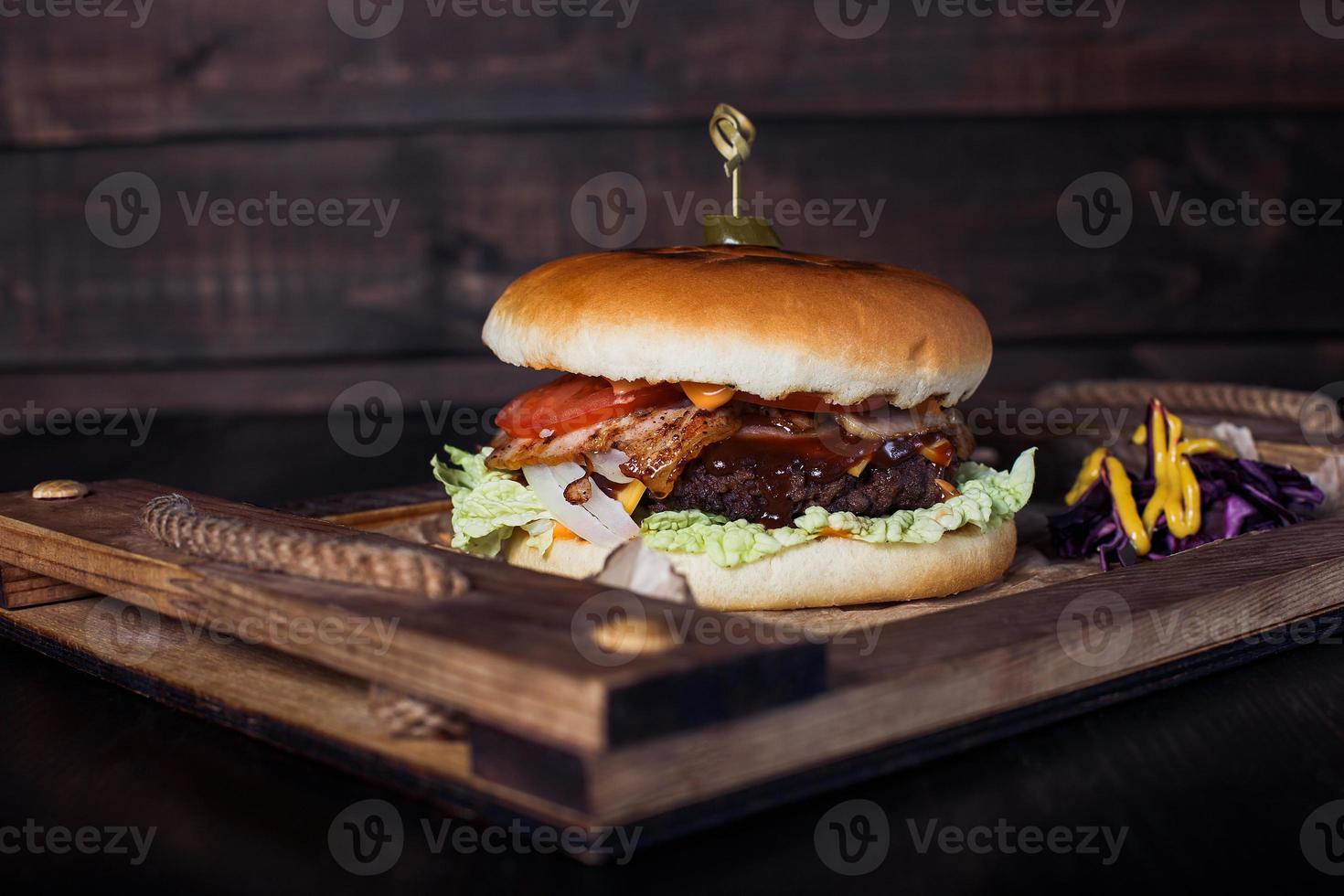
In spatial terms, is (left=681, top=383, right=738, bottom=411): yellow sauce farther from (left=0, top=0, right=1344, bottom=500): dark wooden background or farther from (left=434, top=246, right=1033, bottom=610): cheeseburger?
(left=0, top=0, right=1344, bottom=500): dark wooden background

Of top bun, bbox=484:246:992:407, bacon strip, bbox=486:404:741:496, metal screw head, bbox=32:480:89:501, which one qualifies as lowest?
metal screw head, bbox=32:480:89:501

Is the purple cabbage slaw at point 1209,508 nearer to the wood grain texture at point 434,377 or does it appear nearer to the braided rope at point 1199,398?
the braided rope at point 1199,398

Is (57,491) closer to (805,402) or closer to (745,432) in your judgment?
(745,432)

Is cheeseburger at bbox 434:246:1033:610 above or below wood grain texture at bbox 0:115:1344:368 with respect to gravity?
below

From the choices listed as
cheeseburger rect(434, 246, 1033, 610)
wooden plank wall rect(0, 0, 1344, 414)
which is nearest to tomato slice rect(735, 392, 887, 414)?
cheeseburger rect(434, 246, 1033, 610)

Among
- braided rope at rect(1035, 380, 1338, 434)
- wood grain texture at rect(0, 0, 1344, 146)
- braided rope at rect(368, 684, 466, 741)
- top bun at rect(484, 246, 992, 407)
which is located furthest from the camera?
wood grain texture at rect(0, 0, 1344, 146)

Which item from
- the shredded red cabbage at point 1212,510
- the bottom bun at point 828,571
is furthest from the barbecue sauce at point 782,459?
the shredded red cabbage at point 1212,510

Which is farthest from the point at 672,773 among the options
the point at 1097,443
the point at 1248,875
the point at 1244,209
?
the point at 1244,209
